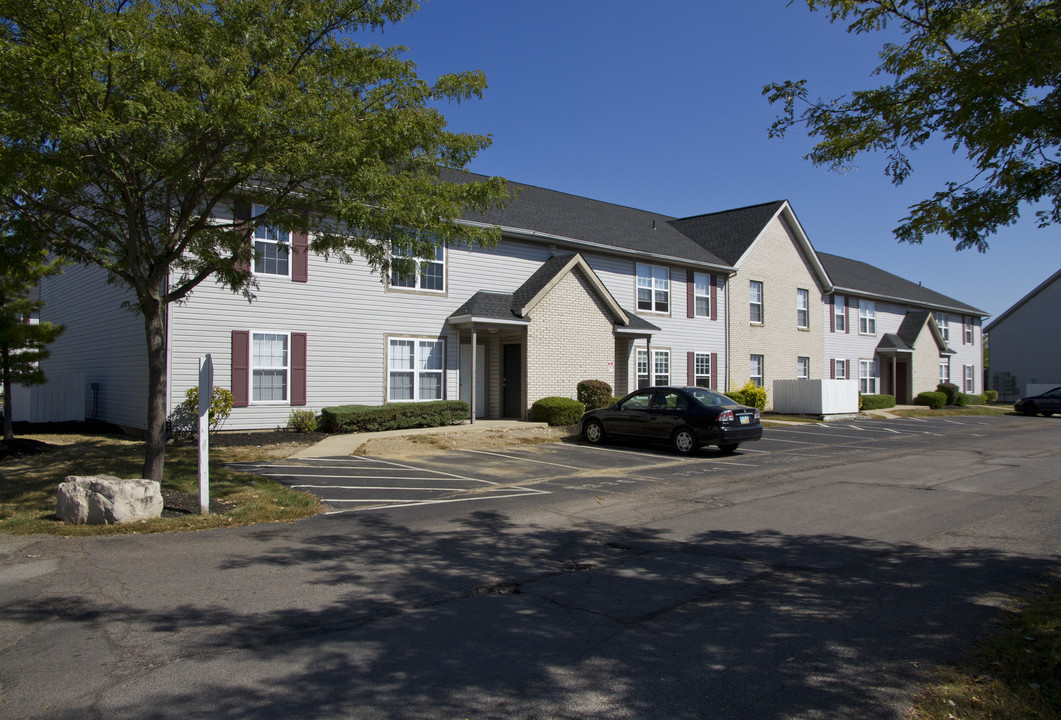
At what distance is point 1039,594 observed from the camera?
6.02 meters

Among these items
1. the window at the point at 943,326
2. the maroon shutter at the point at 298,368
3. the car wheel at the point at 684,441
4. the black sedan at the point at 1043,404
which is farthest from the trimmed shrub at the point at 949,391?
the maroon shutter at the point at 298,368

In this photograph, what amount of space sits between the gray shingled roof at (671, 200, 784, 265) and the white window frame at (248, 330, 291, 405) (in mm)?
19428

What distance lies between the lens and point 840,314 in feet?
122

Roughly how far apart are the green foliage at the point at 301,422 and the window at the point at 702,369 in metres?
16.1

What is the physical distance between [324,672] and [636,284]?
76.9ft

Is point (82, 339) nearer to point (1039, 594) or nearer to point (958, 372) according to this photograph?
point (1039, 594)

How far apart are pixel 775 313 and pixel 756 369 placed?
9.20 feet

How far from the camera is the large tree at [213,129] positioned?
27.2ft

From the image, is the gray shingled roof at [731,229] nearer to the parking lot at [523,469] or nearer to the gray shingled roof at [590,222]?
A: the gray shingled roof at [590,222]

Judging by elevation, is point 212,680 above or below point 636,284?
below

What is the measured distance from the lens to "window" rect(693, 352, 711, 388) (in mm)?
28750

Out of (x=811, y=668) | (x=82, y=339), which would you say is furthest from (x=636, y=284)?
(x=811, y=668)

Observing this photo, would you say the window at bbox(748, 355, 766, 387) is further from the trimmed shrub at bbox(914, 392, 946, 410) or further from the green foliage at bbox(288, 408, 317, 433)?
the green foliage at bbox(288, 408, 317, 433)

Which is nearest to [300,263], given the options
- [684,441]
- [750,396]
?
[684,441]
